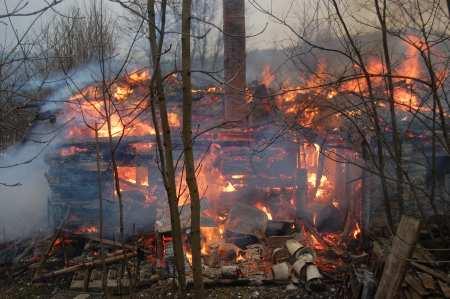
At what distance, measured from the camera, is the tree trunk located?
11.9 metres

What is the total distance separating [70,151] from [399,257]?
9416mm

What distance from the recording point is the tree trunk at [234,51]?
1193 cm

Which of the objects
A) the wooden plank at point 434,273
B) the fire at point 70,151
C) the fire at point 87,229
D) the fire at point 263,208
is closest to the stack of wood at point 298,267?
the fire at point 263,208

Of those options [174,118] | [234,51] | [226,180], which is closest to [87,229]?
[226,180]

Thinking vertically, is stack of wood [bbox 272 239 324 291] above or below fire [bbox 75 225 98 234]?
below

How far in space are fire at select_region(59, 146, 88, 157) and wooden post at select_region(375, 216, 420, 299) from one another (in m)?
8.73

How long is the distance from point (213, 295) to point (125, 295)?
166cm

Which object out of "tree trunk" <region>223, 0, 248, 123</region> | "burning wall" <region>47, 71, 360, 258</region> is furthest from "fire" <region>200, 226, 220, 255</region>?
"tree trunk" <region>223, 0, 248, 123</region>

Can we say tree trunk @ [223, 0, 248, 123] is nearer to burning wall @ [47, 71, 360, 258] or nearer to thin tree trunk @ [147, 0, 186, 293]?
burning wall @ [47, 71, 360, 258]

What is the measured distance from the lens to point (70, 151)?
37.8ft

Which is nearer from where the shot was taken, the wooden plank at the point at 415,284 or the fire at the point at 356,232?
the wooden plank at the point at 415,284

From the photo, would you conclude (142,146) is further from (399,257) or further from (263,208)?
(399,257)

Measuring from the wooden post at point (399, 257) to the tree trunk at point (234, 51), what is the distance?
7280 mm

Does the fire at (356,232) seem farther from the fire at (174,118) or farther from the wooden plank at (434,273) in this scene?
the fire at (174,118)
